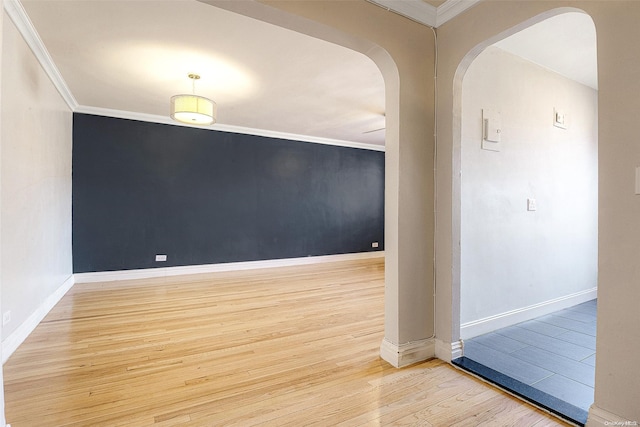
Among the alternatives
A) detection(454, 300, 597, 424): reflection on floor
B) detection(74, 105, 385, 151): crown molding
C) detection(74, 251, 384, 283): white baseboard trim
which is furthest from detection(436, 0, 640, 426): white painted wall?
detection(74, 251, 384, 283): white baseboard trim

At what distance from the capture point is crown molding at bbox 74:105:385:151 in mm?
4586

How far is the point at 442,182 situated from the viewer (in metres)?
2.20

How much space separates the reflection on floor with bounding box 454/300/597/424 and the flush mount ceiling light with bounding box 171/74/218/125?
3280mm

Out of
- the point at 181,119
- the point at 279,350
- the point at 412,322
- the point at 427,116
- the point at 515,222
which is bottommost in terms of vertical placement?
the point at 279,350

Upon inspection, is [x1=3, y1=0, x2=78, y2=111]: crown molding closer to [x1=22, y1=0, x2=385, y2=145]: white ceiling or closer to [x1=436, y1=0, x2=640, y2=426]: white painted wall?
[x1=22, y1=0, x2=385, y2=145]: white ceiling

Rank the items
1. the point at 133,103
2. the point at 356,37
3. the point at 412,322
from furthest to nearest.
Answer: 1. the point at 133,103
2. the point at 412,322
3. the point at 356,37

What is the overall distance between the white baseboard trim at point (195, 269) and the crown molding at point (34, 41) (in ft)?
8.32

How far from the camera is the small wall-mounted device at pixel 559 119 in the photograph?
10.1 feet

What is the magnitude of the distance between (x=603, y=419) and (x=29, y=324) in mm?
4101

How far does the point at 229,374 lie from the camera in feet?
6.69

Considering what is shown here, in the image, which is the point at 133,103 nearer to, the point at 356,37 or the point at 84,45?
the point at 84,45

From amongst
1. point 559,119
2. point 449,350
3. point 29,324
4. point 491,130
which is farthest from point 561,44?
point 29,324

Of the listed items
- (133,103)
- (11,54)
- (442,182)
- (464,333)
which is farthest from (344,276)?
(11,54)

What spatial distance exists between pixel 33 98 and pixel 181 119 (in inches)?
49.3
